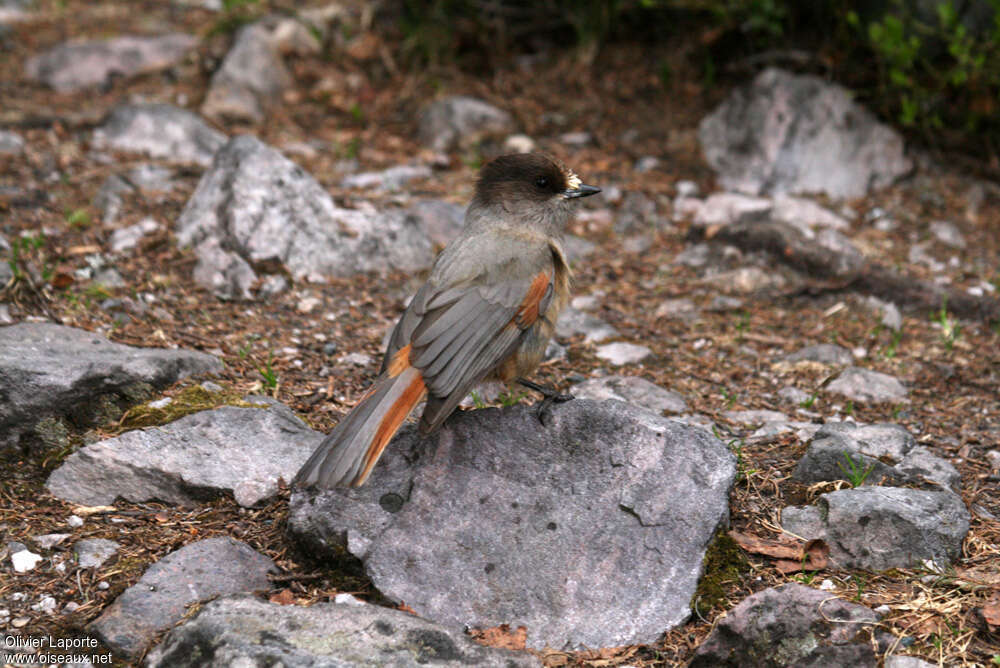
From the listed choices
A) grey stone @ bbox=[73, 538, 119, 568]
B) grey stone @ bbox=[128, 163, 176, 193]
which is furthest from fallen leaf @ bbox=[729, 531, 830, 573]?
grey stone @ bbox=[128, 163, 176, 193]

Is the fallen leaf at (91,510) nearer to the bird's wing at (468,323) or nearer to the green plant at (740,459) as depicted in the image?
the bird's wing at (468,323)

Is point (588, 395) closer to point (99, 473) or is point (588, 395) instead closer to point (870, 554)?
point (870, 554)

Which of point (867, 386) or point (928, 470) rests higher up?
point (928, 470)

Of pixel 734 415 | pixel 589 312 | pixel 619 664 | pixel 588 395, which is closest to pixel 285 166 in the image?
pixel 589 312

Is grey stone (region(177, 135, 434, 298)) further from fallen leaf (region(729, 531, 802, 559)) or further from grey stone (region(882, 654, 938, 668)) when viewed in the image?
grey stone (region(882, 654, 938, 668))

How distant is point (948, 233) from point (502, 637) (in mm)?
4912

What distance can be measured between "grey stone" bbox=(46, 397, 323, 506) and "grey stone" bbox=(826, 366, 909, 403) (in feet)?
8.99

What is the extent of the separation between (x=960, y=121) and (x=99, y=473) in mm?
6352

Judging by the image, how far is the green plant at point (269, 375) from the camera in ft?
15.7

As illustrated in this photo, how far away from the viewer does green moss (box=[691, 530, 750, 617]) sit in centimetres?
360

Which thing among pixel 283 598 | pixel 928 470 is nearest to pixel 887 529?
pixel 928 470

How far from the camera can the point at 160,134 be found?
7.52m

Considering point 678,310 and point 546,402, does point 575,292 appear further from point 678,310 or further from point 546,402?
point 546,402

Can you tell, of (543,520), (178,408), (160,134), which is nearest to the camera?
(543,520)
